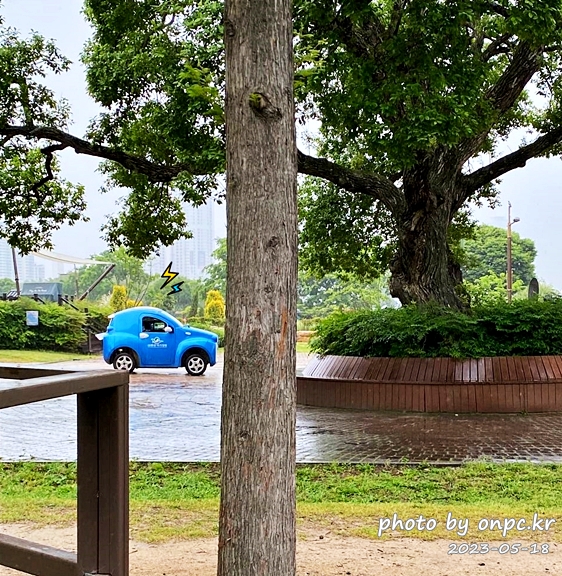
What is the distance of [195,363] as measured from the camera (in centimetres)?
1930

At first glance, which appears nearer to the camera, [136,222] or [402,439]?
[402,439]

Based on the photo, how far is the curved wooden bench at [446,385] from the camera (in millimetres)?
11047

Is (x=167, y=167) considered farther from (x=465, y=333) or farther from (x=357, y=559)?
(x=357, y=559)

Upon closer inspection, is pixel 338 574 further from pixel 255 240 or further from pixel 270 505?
pixel 255 240

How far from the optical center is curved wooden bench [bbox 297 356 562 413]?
11.0 m

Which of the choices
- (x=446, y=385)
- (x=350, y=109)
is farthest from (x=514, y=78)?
(x=446, y=385)

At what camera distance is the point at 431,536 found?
4531 millimetres

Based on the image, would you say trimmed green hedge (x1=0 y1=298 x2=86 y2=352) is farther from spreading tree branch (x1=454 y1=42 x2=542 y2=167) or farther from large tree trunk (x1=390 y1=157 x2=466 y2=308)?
spreading tree branch (x1=454 y1=42 x2=542 y2=167)

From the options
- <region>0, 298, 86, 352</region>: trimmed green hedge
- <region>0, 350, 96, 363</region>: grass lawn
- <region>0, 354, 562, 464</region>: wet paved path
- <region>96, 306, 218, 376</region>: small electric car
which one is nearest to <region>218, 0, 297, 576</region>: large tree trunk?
<region>0, 354, 562, 464</region>: wet paved path

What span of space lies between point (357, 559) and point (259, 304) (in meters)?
2.05

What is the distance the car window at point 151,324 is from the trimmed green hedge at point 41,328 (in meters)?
11.9

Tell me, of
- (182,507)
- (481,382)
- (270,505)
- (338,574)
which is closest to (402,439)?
(481,382)

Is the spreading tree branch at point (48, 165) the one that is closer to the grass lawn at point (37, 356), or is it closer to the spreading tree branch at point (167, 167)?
the spreading tree branch at point (167, 167)

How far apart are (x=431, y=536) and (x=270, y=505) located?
2.29 metres
